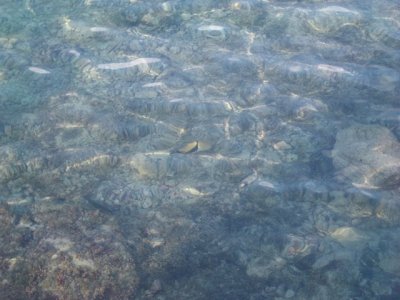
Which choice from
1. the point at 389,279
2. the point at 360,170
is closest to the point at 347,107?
the point at 360,170

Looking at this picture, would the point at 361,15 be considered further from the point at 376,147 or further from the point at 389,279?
the point at 389,279

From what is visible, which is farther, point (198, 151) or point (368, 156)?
point (198, 151)

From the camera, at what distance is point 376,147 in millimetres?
5480

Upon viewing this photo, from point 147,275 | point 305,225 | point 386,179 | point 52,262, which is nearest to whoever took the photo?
point 52,262

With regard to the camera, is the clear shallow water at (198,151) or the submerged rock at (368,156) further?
the submerged rock at (368,156)

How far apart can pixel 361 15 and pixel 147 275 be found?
22.9 ft

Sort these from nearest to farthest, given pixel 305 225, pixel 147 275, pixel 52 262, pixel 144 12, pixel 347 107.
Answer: pixel 52 262 < pixel 147 275 < pixel 305 225 < pixel 347 107 < pixel 144 12

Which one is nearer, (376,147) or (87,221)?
(87,221)

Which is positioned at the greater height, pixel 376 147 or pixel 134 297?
pixel 376 147

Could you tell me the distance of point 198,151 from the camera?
5547 millimetres

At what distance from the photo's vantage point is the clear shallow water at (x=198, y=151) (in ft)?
14.0

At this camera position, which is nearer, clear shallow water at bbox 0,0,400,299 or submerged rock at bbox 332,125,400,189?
clear shallow water at bbox 0,0,400,299

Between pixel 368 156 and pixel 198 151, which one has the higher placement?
pixel 368 156

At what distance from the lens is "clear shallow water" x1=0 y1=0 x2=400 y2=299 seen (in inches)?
168
